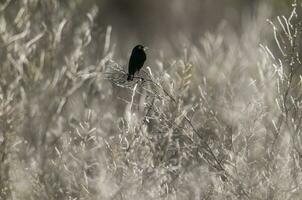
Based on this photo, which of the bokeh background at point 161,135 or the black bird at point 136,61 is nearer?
the bokeh background at point 161,135

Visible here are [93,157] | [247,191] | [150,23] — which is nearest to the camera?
[247,191]

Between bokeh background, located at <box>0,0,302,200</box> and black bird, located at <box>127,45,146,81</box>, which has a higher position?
black bird, located at <box>127,45,146,81</box>

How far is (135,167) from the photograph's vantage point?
18.3ft

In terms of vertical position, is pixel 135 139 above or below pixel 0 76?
below

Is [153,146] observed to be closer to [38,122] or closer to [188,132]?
[188,132]

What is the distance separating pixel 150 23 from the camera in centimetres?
1970

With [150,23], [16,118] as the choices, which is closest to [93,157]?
[16,118]

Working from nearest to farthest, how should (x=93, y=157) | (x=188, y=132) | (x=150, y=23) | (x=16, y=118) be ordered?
(x=188, y=132), (x=93, y=157), (x=16, y=118), (x=150, y=23)

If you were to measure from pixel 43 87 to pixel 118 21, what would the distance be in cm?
1209

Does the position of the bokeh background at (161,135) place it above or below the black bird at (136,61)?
below

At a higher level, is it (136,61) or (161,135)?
(136,61)

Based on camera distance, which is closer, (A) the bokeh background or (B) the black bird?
(A) the bokeh background

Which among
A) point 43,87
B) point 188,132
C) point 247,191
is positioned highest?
point 43,87

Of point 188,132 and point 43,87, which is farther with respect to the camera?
point 43,87
